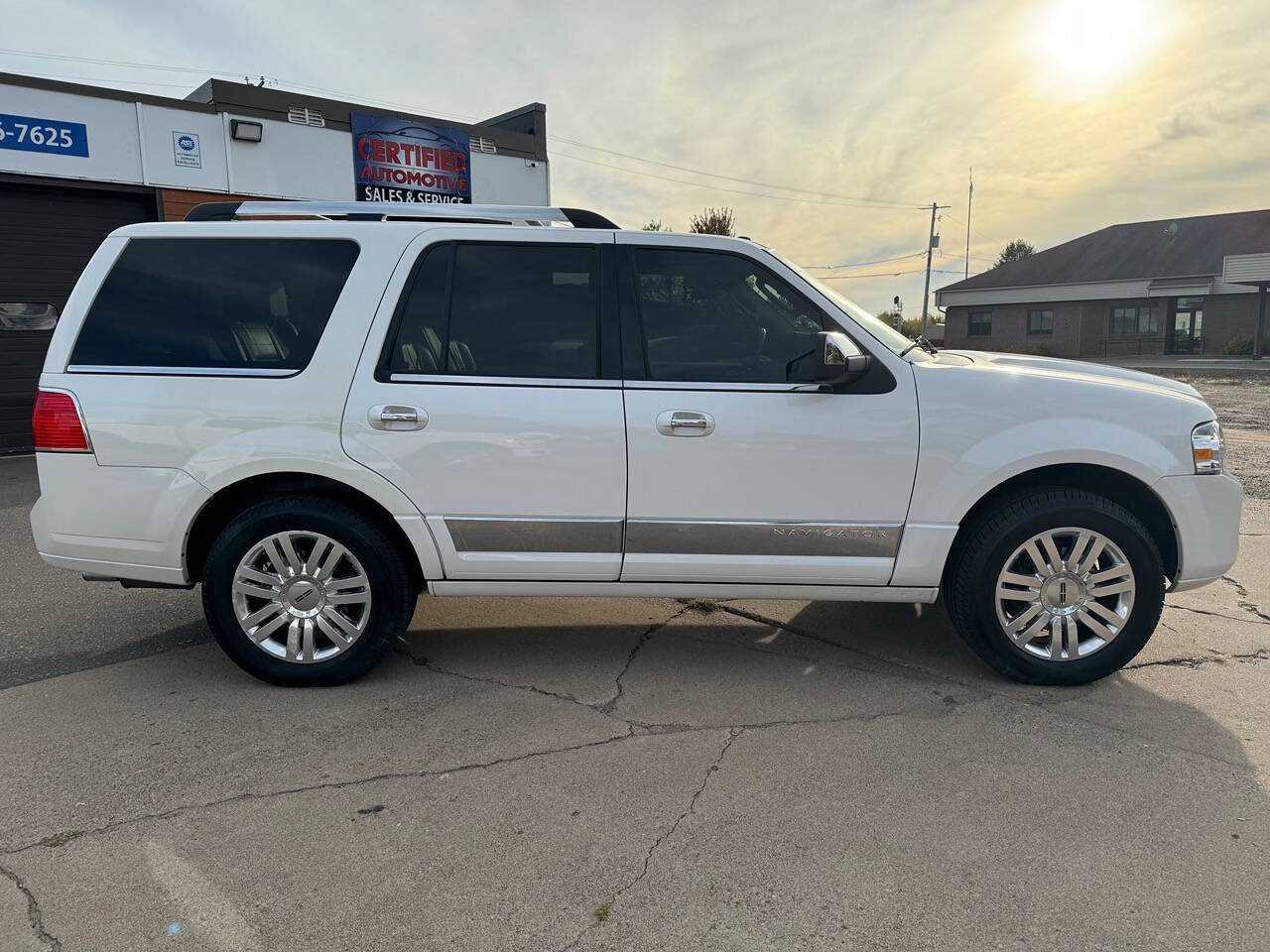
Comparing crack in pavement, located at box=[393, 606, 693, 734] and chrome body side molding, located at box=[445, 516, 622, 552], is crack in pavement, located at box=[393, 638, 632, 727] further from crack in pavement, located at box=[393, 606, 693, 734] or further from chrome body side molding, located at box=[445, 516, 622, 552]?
chrome body side molding, located at box=[445, 516, 622, 552]

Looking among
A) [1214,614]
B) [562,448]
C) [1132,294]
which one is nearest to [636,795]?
[562,448]

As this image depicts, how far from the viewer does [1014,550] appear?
3867 millimetres

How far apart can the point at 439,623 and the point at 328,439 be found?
150cm

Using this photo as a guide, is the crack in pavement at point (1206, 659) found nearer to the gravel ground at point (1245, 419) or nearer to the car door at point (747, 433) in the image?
the car door at point (747, 433)

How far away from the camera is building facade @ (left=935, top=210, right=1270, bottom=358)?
3628 cm

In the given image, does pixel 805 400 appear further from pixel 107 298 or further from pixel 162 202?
pixel 162 202

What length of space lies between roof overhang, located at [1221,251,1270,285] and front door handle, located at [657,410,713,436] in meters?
35.8

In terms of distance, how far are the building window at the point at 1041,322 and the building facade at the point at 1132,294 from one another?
5 cm

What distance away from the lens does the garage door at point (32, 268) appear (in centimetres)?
1105

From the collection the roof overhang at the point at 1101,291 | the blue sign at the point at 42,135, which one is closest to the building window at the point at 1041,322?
the roof overhang at the point at 1101,291

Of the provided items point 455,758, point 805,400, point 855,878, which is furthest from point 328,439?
point 855,878

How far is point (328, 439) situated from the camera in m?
3.82

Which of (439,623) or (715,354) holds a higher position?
(715,354)

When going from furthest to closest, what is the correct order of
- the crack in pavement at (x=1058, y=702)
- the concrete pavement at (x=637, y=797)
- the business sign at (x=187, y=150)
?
the business sign at (x=187, y=150), the crack in pavement at (x=1058, y=702), the concrete pavement at (x=637, y=797)
